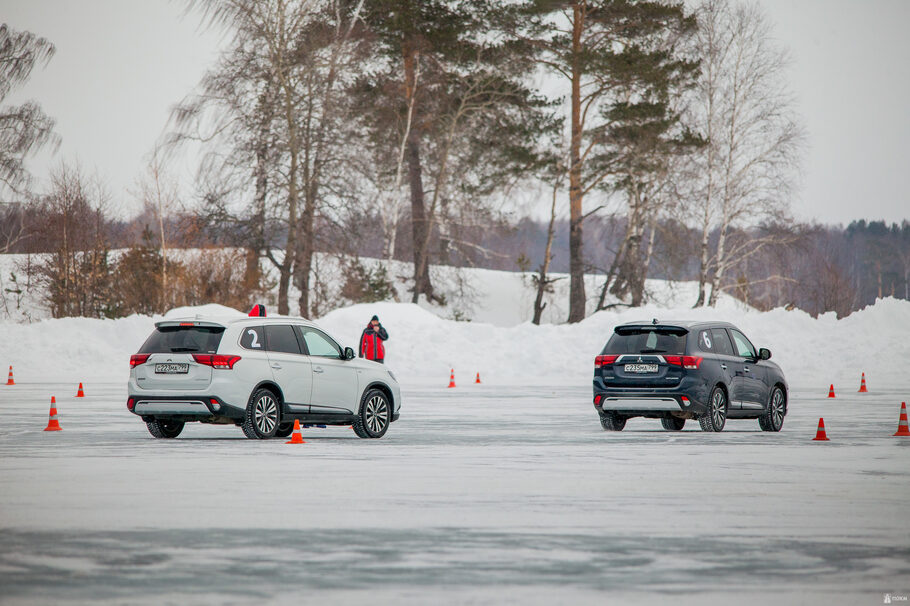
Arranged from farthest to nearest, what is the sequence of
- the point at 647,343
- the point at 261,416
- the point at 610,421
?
the point at 610,421 < the point at 647,343 < the point at 261,416

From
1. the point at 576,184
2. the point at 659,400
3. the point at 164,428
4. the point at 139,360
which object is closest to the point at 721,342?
the point at 659,400

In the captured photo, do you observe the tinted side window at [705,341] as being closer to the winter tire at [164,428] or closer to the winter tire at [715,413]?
the winter tire at [715,413]

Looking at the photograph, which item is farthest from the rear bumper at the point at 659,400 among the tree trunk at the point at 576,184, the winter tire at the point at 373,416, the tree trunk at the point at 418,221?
the tree trunk at the point at 418,221

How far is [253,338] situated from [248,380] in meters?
0.72

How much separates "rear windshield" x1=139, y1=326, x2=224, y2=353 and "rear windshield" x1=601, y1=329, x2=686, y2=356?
6.01m

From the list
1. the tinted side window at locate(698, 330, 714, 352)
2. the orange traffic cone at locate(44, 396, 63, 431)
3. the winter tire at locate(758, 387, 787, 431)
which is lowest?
the orange traffic cone at locate(44, 396, 63, 431)

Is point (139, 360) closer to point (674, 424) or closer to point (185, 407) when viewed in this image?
point (185, 407)

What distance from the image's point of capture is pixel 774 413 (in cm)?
1908

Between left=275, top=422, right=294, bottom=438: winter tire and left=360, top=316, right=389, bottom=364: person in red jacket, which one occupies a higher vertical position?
left=360, top=316, right=389, bottom=364: person in red jacket

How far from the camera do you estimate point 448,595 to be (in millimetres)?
6547

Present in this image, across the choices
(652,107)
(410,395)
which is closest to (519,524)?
(410,395)

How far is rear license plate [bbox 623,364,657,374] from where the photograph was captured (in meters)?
17.7

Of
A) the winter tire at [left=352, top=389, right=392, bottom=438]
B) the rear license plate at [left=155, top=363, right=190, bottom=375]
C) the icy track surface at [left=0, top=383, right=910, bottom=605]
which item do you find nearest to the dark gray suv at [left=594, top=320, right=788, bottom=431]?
the icy track surface at [left=0, top=383, right=910, bottom=605]

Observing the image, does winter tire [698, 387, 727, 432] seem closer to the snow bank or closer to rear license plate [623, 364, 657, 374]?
rear license plate [623, 364, 657, 374]
